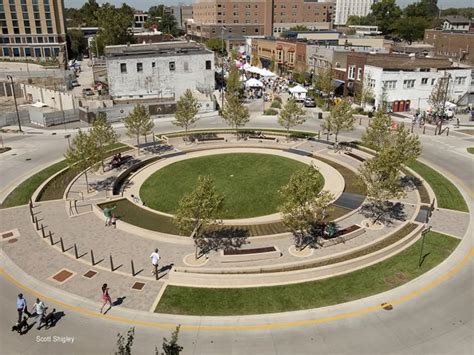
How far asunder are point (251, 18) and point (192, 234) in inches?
6197

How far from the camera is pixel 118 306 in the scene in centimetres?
2084

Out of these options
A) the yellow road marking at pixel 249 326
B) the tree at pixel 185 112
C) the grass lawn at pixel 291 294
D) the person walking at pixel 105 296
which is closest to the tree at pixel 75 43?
the tree at pixel 185 112

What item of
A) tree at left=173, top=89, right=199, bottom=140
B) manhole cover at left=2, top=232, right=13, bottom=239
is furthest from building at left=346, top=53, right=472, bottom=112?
manhole cover at left=2, top=232, right=13, bottom=239

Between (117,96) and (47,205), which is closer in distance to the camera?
(47,205)

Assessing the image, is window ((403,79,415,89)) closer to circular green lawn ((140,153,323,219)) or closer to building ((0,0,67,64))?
circular green lawn ((140,153,323,219))

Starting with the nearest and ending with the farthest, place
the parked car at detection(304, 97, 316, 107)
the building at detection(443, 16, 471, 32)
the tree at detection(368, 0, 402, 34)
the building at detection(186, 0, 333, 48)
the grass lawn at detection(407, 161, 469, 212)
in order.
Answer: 1. the grass lawn at detection(407, 161, 469, 212)
2. the parked car at detection(304, 97, 316, 107)
3. the building at detection(443, 16, 471, 32)
4. the building at detection(186, 0, 333, 48)
5. the tree at detection(368, 0, 402, 34)

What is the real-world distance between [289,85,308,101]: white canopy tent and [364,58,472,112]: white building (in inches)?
399

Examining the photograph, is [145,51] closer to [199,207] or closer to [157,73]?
[157,73]

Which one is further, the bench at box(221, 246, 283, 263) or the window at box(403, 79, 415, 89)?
the window at box(403, 79, 415, 89)

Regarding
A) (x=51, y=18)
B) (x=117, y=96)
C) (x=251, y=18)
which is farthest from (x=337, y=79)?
(x=251, y=18)

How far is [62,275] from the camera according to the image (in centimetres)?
2345

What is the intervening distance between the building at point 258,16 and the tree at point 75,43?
1918 inches

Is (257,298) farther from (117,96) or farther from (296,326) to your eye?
(117,96)

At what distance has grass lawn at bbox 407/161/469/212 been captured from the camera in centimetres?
3167
